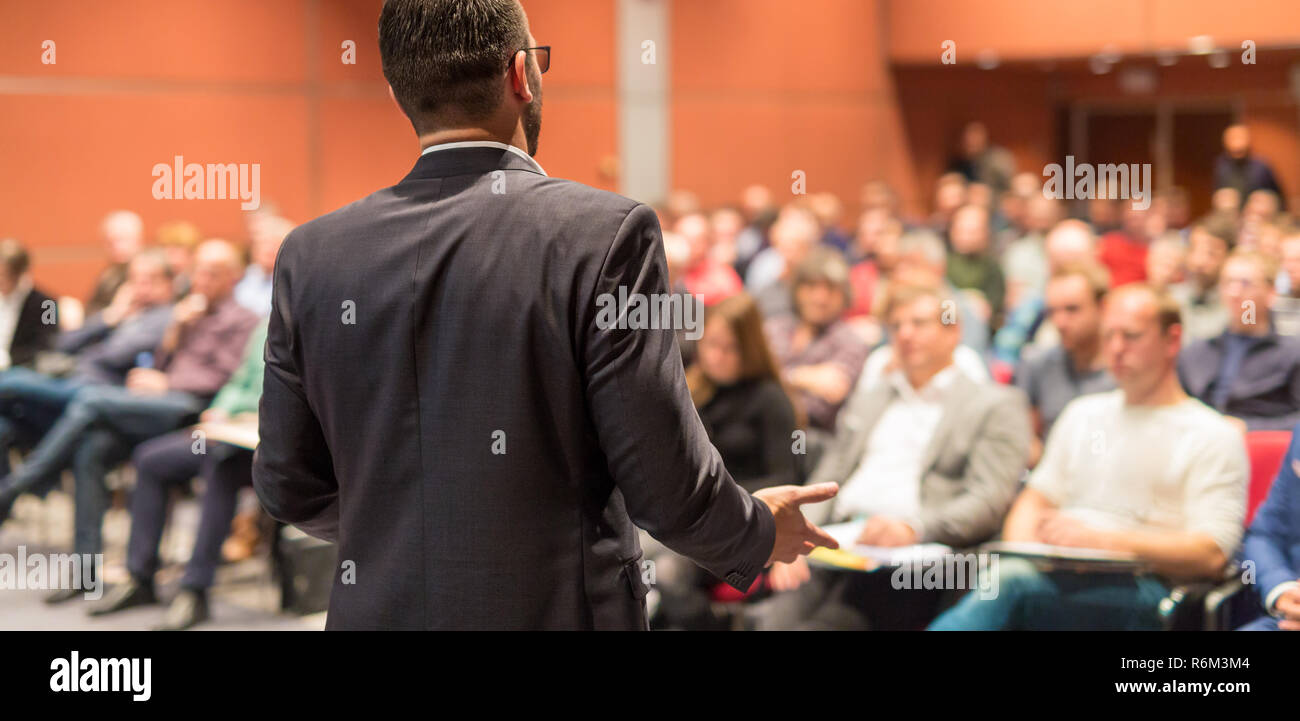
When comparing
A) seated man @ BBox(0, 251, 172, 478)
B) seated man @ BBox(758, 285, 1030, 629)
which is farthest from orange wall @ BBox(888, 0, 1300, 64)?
seated man @ BBox(0, 251, 172, 478)

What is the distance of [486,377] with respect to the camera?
1314 millimetres

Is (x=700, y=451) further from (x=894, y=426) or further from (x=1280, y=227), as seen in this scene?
(x=1280, y=227)

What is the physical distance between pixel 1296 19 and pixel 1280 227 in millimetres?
4418

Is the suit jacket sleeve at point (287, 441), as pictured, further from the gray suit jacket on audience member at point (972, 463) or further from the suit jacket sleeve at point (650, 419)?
the gray suit jacket on audience member at point (972, 463)

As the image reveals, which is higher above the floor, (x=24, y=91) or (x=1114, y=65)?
(x=1114, y=65)

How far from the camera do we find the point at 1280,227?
626cm

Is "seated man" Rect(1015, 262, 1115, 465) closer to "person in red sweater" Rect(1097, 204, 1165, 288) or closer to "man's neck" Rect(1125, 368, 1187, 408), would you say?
"man's neck" Rect(1125, 368, 1187, 408)

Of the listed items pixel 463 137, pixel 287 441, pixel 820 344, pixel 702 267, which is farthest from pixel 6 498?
pixel 463 137

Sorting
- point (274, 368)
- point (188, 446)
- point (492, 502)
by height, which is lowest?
point (188, 446)

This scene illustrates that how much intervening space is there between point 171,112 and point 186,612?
363 centimetres

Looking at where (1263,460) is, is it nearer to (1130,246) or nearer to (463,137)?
(463,137)

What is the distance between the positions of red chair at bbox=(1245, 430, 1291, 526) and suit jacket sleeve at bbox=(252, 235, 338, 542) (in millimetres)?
2544

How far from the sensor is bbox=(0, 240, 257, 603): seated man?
4789mm
